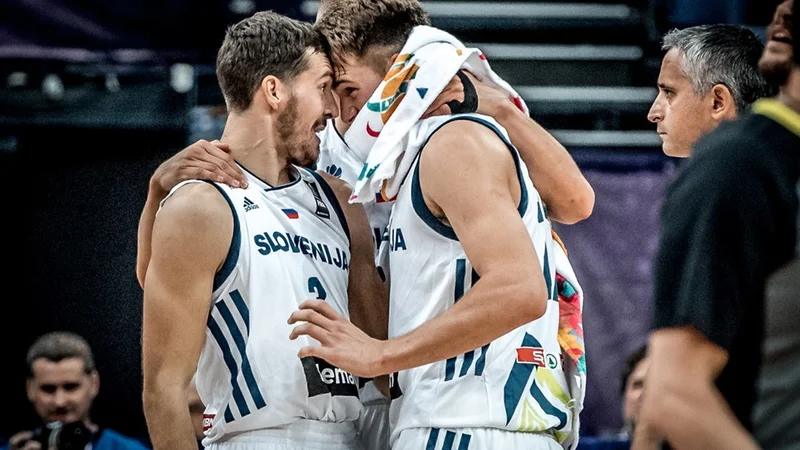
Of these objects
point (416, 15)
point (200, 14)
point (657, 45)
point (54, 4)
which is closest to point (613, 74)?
point (657, 45)

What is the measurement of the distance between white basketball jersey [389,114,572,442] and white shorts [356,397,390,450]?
37 centimetres

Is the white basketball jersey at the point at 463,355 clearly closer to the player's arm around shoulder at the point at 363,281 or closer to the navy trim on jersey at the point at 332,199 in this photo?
the player's arm around shoulder at the point at 363,281

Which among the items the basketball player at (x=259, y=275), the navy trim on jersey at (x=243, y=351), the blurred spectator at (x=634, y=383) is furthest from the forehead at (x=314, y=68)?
the blurred spectator at (x=634, y=383)

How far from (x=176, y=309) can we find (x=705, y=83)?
1740mm

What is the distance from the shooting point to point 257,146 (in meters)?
3.59

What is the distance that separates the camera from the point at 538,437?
3.09 m

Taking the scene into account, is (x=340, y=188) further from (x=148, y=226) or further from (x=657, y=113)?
(x=657, y=113)

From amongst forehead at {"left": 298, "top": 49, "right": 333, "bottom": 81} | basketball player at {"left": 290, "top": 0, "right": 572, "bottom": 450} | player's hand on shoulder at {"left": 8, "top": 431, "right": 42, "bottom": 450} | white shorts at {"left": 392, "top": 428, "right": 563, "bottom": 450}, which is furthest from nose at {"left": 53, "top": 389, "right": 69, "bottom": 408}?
white shorts at {"left": 392, "top": 428, "right": 563, "bottom": 450}

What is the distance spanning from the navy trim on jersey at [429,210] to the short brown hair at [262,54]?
27.1 inches

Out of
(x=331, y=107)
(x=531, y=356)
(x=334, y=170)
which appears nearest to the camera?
(x=531, y=356)

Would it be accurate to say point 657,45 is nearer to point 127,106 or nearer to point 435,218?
point 127,106

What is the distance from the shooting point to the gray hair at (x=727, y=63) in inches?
141

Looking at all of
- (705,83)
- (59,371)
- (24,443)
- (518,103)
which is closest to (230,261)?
(518,103)

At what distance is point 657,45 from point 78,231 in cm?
381
